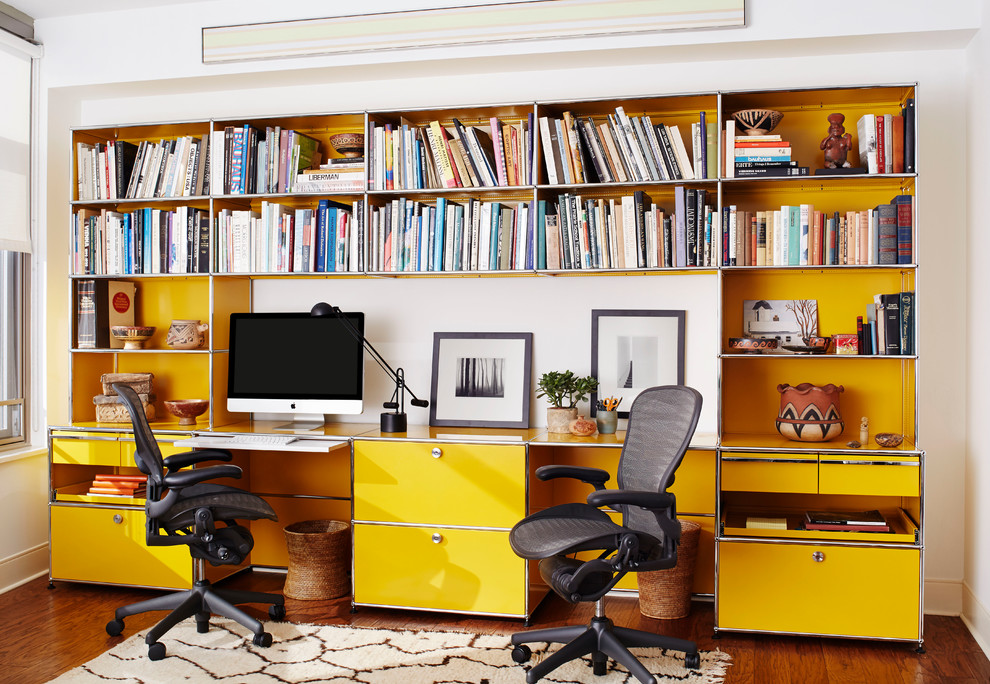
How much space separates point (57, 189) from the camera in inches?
168

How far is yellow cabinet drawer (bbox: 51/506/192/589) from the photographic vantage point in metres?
3.82

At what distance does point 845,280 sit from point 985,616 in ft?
4.78

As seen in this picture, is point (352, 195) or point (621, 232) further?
point (352, 195)

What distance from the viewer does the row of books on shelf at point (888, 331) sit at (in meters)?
3.33

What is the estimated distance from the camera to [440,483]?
11.5 feet

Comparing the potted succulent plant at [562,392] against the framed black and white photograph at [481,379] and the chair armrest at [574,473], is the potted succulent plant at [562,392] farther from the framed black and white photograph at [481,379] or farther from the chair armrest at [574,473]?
the chair armrest at [574,473]

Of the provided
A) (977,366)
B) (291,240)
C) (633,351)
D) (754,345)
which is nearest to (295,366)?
(291,240)

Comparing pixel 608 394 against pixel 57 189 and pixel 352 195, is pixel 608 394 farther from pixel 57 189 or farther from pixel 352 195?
pixel 57 189

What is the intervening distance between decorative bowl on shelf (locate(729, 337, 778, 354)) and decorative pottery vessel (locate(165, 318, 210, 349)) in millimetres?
2574

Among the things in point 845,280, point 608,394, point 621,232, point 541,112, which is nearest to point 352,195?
point 541,112

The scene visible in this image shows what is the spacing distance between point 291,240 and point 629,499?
211 cm

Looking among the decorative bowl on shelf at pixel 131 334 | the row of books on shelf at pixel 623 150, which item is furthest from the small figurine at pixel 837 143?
the decorative bowl on shelf at pixel 131 334

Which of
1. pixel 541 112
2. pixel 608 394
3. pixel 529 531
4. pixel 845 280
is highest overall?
pixel 541 112

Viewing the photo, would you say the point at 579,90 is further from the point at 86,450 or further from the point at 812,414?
the point at 86,450
